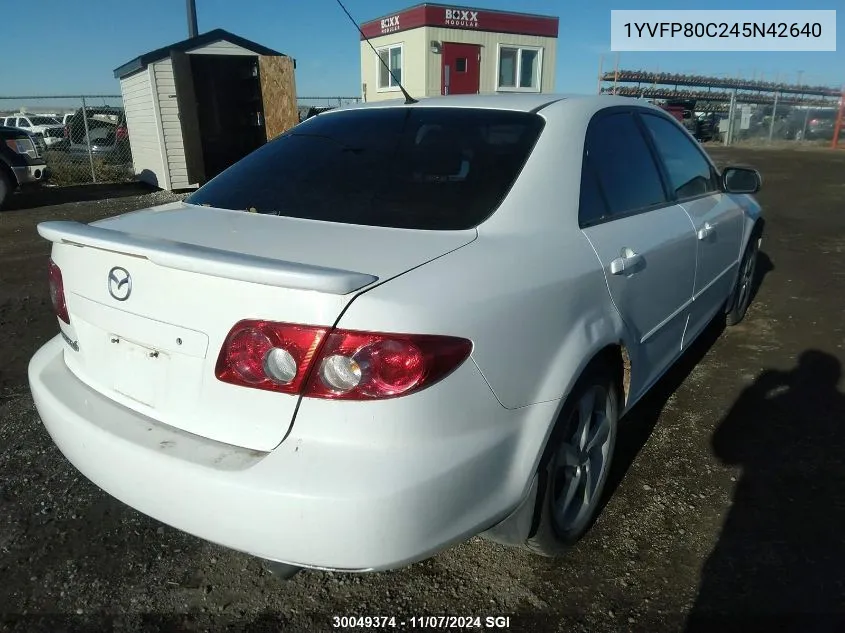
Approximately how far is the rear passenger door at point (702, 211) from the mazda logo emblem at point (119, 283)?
2516mm

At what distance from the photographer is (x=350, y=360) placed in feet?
4.80

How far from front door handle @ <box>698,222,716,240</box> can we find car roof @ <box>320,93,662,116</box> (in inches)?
31.5

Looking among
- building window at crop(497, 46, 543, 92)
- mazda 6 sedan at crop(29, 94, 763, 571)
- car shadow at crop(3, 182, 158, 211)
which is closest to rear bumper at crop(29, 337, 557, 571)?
mazda 6 sedan at crop(29, 94, 763, 571)

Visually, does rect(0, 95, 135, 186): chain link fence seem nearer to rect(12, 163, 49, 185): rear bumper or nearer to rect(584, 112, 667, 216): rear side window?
rect(12, 163, 49, 185): rear bumper

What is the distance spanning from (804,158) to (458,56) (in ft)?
Answer: 33.8

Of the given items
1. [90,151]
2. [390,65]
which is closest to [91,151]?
[90,151]

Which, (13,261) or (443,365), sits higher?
(443,365)

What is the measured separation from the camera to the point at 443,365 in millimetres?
1500

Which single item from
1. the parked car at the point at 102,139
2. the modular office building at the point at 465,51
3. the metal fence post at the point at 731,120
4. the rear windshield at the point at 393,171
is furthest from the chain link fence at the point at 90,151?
the metal fence post at the point at 731,120

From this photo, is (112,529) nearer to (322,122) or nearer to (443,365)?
(443,365)

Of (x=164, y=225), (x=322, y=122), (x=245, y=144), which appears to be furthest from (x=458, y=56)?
(x=164, y=225)

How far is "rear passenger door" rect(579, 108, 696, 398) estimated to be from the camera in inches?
89.7

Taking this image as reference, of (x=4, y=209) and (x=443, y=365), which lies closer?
(x=443, y=365)

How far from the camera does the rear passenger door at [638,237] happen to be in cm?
228
